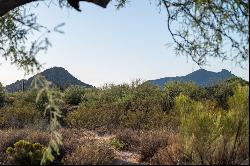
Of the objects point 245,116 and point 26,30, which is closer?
point 245,116

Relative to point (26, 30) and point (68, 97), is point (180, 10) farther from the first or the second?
point (68, 97)

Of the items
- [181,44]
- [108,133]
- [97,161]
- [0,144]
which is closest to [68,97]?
[108,133]

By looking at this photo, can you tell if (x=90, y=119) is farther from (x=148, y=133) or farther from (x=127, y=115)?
(x=148, y=133)

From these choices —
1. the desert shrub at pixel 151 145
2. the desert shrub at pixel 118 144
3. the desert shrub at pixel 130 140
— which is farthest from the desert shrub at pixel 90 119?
the desert shrub at pixel 151 145

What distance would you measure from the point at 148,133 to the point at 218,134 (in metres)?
6.25

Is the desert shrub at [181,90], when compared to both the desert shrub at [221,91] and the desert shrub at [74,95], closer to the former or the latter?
the desert shrub at [221,91]

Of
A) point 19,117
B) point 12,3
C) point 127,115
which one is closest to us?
point 12,3

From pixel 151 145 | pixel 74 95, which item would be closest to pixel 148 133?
pixel 151 145

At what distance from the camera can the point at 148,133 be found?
632 inches

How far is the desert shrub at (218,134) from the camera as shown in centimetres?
927

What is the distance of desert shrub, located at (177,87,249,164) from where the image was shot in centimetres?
927

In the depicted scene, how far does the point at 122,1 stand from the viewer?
15.4 m

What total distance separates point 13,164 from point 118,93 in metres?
25.7

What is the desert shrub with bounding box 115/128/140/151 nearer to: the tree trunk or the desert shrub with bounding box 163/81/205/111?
the tree trunk
